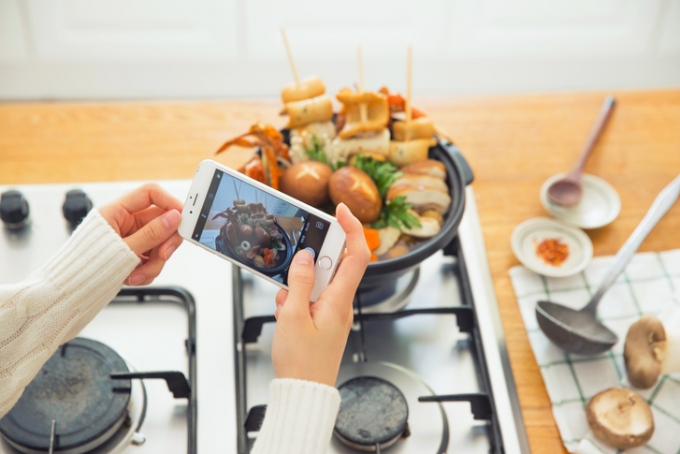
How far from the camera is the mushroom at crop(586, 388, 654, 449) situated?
0.78 metres

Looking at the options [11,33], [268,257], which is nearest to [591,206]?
[268,257]

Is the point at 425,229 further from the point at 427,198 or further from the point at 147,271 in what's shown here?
the point at 147,271

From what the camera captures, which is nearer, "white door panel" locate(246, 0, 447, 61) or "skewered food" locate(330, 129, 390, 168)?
"skewered food" locate(330, 129, 390, 168)

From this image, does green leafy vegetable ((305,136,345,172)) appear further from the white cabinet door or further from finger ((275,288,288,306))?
the white cabinet door

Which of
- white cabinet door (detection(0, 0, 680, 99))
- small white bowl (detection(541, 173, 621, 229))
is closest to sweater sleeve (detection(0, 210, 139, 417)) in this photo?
small white bowl (detection(541, 173, 621, 229))

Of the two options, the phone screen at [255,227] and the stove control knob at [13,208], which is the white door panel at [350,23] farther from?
the phone screen at [255,227]

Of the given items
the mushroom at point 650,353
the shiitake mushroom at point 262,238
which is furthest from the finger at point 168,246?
the mushroom at point 650,353

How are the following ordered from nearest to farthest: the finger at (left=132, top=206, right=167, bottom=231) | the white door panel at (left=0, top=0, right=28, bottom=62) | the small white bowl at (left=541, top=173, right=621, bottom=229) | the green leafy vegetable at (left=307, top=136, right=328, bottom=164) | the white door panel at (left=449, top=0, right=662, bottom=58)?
the finger at (left=132, top=206, right=167, bottom=231) → the green leafy vegetable at (left=307, top=136, right=328, bottom=164) → the small white bowl at (left=541, top=173, right=621, bottom=229) → the white door panel at (left=0, top=0, right=28, bottom=62) → the white door panel at (left=449, top=0, right=662, bottom=58)

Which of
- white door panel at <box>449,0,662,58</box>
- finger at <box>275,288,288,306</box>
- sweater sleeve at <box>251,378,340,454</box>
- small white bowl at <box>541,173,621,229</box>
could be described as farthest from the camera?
white door panel at <box>449,0,662,58</box>

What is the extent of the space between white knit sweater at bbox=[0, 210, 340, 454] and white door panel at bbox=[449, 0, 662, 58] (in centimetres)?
143

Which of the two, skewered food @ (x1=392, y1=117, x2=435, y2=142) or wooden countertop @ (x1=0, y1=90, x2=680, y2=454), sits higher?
skewered food @ (x1=392, y1=117, x2=435, y2=142)

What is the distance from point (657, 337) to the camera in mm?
844

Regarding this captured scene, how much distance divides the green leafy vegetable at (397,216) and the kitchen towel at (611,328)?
23 centimetres

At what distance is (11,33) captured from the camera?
1.77m
